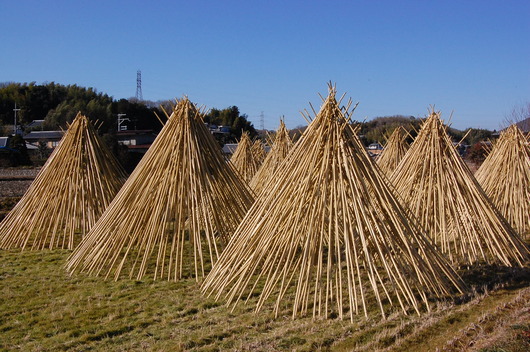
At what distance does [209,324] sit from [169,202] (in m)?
2.06

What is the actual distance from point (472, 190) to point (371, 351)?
12.2 feet

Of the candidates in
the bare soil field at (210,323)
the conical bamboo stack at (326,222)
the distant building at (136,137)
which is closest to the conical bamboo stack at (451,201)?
the bare soil field at (210,323)

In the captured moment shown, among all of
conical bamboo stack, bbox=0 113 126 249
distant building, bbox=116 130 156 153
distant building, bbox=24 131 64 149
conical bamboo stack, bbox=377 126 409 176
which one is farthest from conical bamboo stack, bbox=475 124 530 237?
distant building, bbox=24 131 64 149

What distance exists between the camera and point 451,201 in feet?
22.9

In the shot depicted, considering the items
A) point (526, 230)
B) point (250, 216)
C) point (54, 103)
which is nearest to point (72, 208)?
point (250, 216)

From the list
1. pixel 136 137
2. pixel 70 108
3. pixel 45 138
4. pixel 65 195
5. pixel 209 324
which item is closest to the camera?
pixel 209 324

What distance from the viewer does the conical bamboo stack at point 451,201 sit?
22.0 ft

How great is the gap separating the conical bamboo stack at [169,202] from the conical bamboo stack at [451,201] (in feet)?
8.39

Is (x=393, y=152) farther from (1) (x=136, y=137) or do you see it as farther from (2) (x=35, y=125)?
(2) (x=35, y=125)

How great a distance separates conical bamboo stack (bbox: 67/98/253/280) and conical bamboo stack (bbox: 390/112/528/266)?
2.56 meters

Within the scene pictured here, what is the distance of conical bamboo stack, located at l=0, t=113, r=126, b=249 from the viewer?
815cm

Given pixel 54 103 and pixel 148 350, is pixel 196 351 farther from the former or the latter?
pixel 54 103

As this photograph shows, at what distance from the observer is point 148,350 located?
4031 mm

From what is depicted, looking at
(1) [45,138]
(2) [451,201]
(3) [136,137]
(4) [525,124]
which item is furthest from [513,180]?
(1) [45,138]
